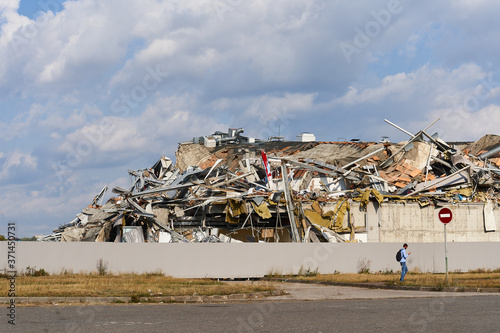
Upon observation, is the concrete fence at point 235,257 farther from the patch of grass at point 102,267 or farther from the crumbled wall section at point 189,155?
the crumbled wall section at point 189,155

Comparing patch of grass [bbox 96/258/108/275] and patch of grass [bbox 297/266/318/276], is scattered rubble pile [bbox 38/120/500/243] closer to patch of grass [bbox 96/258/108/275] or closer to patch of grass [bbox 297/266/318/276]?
patch of grass [bbox 297/266/318/276]

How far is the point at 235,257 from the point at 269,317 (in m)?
16.3

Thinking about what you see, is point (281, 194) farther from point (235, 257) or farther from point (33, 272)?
point (33, 272)

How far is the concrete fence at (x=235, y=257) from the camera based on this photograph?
2642 centimetres

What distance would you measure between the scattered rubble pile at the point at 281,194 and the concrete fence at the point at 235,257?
3635mm

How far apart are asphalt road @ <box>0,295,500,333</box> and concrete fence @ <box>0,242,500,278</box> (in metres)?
11.3

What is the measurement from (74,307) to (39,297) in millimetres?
1661

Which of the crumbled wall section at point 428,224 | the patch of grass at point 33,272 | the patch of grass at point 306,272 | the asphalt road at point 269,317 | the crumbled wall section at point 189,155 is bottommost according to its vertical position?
the asphalt road at point 269,317

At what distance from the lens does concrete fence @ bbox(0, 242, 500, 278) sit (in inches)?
1040

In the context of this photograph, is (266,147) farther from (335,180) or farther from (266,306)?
(266,306)


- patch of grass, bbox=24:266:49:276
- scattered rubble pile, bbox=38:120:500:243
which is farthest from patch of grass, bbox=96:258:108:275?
scattered rubble pile, bbox=38:120:500:243

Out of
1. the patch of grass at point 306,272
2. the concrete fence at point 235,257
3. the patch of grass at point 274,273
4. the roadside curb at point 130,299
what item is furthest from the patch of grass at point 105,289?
the patch of grass at point 306,272

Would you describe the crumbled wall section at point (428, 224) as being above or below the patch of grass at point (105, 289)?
above

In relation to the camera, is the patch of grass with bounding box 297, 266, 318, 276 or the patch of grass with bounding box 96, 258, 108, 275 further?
the patch of grass with bounding box 297, 266, 318, 276
